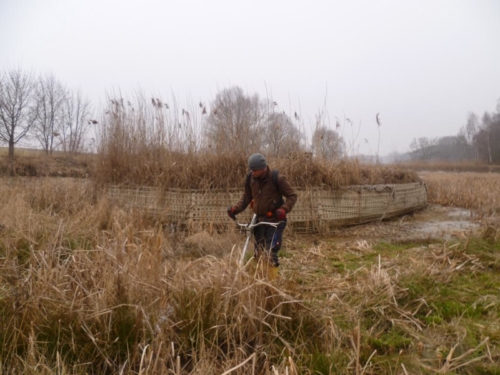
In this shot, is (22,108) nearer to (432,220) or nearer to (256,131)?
(256,131)

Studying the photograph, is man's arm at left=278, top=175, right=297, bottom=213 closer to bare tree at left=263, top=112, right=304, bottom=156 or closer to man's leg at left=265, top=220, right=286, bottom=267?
man's leg at left=265, top=220, right=286, bottom=267

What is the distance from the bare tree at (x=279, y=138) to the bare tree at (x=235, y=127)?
258 millimetres

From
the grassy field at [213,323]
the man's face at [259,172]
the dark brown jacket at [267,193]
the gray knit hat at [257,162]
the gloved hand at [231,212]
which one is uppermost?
the gray knit hat at [257,162]

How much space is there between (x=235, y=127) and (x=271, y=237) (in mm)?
4064

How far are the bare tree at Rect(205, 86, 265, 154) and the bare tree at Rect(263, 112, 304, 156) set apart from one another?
0.85 ft

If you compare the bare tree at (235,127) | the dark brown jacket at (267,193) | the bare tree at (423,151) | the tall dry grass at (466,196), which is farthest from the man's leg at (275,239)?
the bare tree at (423,151)

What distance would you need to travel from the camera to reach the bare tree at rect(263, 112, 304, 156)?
7754mm

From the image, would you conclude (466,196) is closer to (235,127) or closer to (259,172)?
(235,127)

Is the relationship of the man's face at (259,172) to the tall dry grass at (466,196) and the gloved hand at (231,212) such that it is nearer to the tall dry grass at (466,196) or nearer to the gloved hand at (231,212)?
the gloved hand at (231,212)

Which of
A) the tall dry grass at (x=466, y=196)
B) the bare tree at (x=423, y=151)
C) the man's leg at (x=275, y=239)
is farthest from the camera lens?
the bare tree at (x=423, y=151)

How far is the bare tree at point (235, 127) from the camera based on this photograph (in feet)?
24.1

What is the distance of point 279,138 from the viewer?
310 inches

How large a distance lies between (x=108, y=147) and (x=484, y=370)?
26.8ft

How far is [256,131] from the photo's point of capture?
7500 mm
